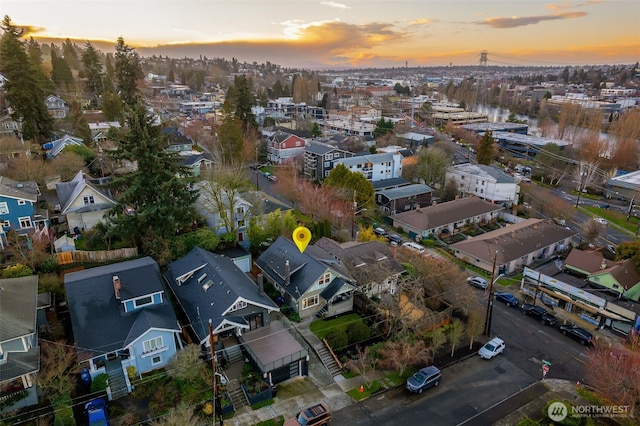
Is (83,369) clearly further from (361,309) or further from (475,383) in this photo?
(475,383)

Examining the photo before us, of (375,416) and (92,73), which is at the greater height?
(92,73)

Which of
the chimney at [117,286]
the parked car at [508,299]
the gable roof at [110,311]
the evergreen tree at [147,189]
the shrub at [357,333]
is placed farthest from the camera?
the parked car at [508,299]

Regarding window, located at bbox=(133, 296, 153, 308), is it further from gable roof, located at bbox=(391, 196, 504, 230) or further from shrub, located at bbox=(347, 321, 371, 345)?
gable roof, located at bbox=(391, 196, 504, 230)

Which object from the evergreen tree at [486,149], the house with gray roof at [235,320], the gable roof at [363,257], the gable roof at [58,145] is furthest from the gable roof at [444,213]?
the gable roof at [58,145]

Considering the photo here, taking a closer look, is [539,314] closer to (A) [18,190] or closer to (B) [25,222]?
(B) [25,222]

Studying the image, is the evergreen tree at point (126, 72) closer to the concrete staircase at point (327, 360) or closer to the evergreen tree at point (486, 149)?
the concrete staircase at point (327, 360)

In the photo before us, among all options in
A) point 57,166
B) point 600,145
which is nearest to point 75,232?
point 57,166
